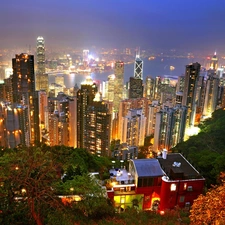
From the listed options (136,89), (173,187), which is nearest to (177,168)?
(173,187)

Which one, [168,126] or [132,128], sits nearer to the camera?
[168,126]

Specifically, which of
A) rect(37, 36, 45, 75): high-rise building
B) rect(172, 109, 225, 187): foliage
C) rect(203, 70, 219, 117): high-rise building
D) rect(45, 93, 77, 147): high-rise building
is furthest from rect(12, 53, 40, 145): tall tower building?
rect(203, 70, 219, 117): high-rise building

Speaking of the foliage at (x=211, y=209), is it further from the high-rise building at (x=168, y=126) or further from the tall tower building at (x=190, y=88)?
the tall tower building at (x=190, y=88)

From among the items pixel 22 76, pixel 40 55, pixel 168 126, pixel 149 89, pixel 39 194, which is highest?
pixel 40 55

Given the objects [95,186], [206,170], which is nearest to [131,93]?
[206,170]

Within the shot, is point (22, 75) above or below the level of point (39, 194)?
below

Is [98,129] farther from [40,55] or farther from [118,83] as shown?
[40,55]

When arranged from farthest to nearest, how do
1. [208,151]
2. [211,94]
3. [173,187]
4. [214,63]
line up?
[214,63]
[211,94]
[208,151]
[173,187]

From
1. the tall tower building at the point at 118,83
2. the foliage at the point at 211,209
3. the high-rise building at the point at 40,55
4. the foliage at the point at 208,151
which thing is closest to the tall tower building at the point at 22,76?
the tall tower building at the point at 118,83
